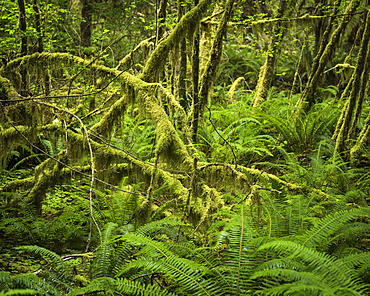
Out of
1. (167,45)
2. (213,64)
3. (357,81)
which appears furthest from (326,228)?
(357,81)

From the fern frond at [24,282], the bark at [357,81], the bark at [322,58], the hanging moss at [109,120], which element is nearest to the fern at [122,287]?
the fern frond at [24,282]

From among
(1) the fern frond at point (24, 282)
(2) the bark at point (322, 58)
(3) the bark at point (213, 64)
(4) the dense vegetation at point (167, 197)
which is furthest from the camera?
(2) the bark at point (322, 58)

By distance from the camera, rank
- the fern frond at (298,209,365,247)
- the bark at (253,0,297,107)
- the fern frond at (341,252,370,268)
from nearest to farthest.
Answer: the fern frond at (341,252,370,268), the fern frond at (298,209,365,247), the bark at (253,0,297,107)

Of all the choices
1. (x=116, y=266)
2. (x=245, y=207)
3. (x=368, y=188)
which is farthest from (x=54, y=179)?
(x=368, y=188)

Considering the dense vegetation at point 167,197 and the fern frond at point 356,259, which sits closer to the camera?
the fern frond at point 356,259

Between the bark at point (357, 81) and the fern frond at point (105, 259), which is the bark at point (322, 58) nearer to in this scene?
the bark at point (357, 81)

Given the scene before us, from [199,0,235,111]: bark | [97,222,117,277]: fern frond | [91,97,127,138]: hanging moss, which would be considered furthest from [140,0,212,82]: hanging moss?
[97,222,117,277]: fern frond

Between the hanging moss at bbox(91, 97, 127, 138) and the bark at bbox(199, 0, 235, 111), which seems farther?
the bark at bbox(199, 0, 235, 111)

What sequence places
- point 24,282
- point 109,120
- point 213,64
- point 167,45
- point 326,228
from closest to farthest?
point 24,282, point 326,228, point 167,45, point 109,120, point 213,64

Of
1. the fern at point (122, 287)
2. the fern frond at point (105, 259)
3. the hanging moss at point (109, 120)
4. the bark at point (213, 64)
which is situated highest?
the bark at point (213, 64)

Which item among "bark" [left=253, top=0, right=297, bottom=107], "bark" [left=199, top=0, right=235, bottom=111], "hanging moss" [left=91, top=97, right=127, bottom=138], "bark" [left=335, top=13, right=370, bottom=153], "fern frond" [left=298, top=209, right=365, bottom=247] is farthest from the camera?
"bark" [left=253, top=0, right=297, bottom=107]

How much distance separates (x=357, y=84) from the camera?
15.3 feet

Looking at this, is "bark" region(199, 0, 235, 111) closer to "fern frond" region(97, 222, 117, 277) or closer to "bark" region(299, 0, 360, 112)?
"fern frond" region(97, 222, 117, 277)

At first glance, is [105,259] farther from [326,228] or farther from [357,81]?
[357,81]
